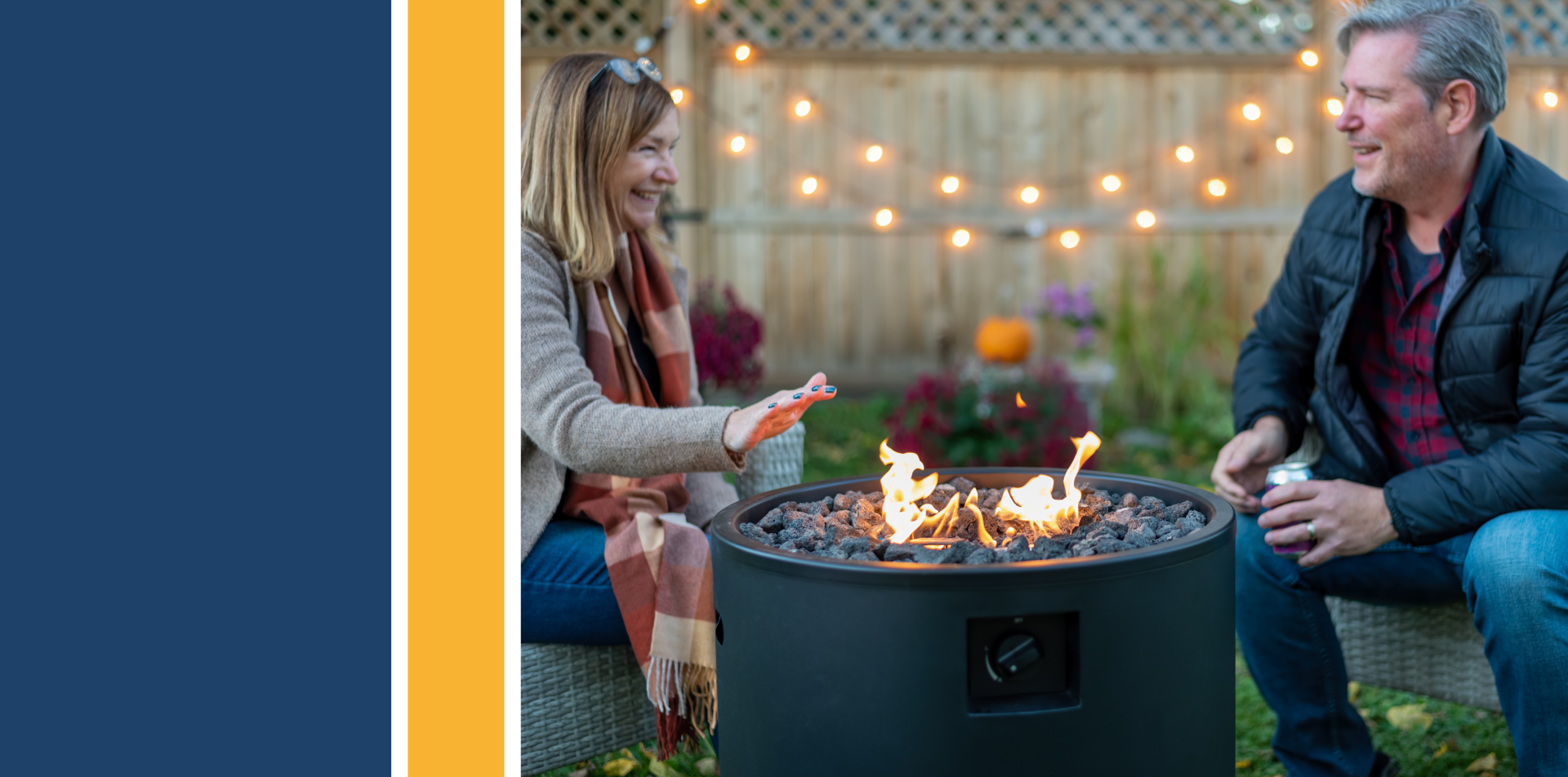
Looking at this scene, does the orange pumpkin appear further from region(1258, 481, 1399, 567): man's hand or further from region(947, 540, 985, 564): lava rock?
region(947, 540, 985, 564): lava rock

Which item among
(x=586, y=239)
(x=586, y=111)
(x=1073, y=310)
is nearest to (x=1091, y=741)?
(x=586, y=239)

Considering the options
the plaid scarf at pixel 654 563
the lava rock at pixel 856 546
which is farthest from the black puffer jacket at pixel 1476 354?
the plaid scarf at pixel 654 563

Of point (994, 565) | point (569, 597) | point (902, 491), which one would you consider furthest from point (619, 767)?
Result: point (994, 565)

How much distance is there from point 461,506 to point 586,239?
29.7 inches

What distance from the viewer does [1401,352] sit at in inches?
73.2

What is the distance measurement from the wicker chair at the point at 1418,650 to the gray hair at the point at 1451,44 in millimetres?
769

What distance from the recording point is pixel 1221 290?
539 cm

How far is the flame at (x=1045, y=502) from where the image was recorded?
148 cm

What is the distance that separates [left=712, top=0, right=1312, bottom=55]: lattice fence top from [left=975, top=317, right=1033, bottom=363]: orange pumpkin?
141cm

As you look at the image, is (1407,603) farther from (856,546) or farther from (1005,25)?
(1005,25)

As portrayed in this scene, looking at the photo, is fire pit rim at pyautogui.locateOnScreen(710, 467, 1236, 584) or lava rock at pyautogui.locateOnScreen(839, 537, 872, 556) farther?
lava rock at pyautogui.locateOnScreen(839, 537, 872, 556)

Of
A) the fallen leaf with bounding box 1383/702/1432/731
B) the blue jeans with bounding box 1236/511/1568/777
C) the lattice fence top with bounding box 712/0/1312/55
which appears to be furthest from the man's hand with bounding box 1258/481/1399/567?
the lattice fence top with bounding box 712/0/1312/55

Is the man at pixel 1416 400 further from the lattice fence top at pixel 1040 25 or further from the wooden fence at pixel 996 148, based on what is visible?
the lattice fence top at pixel 1040 25

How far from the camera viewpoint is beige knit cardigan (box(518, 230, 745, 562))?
1.60 meters
